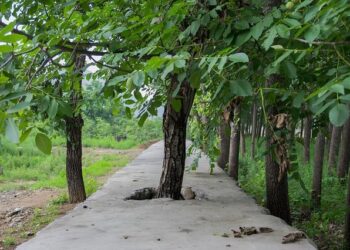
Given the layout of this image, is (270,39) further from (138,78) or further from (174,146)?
(174,146)

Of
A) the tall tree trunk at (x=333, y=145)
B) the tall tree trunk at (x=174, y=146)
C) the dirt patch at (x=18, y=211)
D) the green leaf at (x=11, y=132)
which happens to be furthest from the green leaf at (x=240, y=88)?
the tall tree trunk at (x=333, y=145)

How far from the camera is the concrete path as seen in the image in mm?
4273

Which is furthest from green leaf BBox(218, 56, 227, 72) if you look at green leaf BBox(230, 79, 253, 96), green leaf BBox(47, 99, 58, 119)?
green leaf BBox(47, 99, 58, 119)

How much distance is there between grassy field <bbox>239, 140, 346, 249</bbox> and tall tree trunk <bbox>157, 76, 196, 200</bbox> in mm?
1040

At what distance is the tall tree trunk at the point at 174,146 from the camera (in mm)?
6087

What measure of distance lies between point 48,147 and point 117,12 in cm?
257

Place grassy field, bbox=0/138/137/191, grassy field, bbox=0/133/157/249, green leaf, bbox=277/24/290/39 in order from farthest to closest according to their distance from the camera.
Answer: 1. grassy field, bbox=0/138/137/191
2. grassy field, bbox=0/133/157/249
3. green leaf, bbox=277/24/290/39

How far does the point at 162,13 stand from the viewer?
324cm

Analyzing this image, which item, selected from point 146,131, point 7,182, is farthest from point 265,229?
point 146,131

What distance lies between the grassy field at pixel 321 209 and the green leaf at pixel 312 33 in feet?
8.99

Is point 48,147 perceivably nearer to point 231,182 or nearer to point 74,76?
point 74,76

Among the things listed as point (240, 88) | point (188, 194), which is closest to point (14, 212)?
point (188, 194)

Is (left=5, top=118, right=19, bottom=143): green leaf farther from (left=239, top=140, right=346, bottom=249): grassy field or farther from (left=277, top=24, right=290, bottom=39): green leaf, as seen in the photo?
(left=239, top=140, right=346, bottom=249): grassy field

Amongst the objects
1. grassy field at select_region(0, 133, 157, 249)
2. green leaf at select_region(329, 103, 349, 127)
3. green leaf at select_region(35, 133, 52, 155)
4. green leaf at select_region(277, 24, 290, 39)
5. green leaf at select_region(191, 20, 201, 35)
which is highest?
green leaf at select_region(191, 20, 201, 35)
